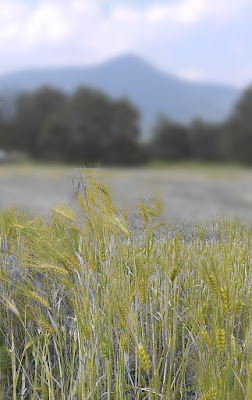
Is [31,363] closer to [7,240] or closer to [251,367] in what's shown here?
[7,240]

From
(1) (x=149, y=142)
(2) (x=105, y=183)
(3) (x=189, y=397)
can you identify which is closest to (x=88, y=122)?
(1) (x=149, y=142)

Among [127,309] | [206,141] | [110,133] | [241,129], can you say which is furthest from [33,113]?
[127,309]

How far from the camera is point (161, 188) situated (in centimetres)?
186

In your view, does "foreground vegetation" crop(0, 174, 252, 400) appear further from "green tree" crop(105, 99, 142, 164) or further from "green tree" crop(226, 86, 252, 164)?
"green tree" crop(226, 86, 252, 164)

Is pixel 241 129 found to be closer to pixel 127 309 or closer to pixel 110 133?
pixel 110 133

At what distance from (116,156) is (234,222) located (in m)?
0.70

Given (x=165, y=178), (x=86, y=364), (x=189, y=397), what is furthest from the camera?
(x=165, y=178)

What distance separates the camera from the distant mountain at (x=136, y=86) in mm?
2074

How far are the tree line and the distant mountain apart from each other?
2.8 inches

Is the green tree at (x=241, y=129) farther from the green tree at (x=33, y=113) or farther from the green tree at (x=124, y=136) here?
the green tree at (x=33, y=113)

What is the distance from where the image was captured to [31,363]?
1.60 metres

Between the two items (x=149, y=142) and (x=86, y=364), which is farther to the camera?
(x=149, y=142)

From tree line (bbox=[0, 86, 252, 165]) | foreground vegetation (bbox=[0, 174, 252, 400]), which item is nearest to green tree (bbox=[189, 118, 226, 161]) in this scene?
tree line (bbox=[0, 86, 252, 165])

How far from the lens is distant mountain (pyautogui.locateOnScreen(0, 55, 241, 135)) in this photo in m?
2.07
